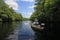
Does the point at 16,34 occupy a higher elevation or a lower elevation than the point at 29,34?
higher

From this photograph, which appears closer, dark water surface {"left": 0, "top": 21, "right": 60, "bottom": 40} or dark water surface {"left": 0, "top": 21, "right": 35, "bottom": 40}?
dark water surface {"left": 0, "top": 21, "right": 60, "bottom": 40}

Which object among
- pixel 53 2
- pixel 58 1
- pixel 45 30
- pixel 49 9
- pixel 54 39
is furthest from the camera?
pixel 49 9

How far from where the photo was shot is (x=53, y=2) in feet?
165

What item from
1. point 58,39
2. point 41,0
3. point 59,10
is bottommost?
point 58,39

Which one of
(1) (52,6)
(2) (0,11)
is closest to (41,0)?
Answer: (1) (52,6)

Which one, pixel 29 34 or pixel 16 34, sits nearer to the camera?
pixel 16 34

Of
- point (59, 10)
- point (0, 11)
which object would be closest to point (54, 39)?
point (59, 10)

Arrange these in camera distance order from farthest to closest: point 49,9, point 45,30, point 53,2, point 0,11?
1. point 0,11
2. point 49,9
3. point 53,2
4. point 45,30

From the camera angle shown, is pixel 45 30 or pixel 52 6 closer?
pixel 45 30

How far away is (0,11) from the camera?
97.4 meters

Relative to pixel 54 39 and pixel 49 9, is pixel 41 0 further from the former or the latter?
pixel 54 39

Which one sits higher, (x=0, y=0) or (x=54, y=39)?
(x=0, y=0)

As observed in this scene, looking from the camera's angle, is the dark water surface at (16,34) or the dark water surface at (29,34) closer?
the dark water surface at (29,34)

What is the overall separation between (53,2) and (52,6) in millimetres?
Result: 1321
